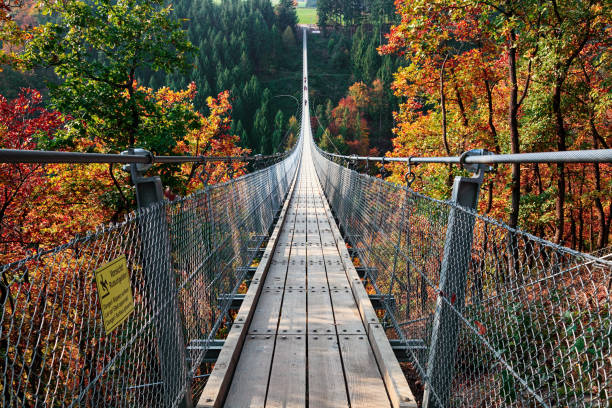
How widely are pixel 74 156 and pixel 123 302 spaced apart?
53 cm

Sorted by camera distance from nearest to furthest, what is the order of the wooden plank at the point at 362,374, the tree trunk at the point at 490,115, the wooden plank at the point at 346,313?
the wooden plank at the point at 362,374 → the wooden plank at the point at 346,313 → the tree trunk at the point at 490,115

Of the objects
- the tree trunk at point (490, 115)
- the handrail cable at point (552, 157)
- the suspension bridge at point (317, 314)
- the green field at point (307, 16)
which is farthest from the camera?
the green field at point (307, 16)

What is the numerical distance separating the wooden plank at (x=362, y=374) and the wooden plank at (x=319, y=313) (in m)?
0.19

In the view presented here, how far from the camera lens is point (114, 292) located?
123 cm

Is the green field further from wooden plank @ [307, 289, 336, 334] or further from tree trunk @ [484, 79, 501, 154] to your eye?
wooden plank @ [307, 289, 336, 334]

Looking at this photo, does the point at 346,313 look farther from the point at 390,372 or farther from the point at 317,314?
the point at 390,372

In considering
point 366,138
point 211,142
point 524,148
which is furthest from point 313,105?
point 524,148

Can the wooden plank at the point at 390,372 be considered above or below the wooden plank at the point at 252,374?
above

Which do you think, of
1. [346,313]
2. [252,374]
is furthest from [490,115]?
[252,374]

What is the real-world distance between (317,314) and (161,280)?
1672 mm

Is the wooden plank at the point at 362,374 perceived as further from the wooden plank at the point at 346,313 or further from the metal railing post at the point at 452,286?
the metal railing post at the point at 452,286

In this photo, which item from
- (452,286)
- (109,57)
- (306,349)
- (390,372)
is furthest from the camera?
(109,57)

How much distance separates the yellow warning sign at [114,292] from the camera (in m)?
1.15

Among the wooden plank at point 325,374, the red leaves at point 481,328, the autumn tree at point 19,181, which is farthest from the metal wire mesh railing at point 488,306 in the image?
the autumn tree at point 19,181
